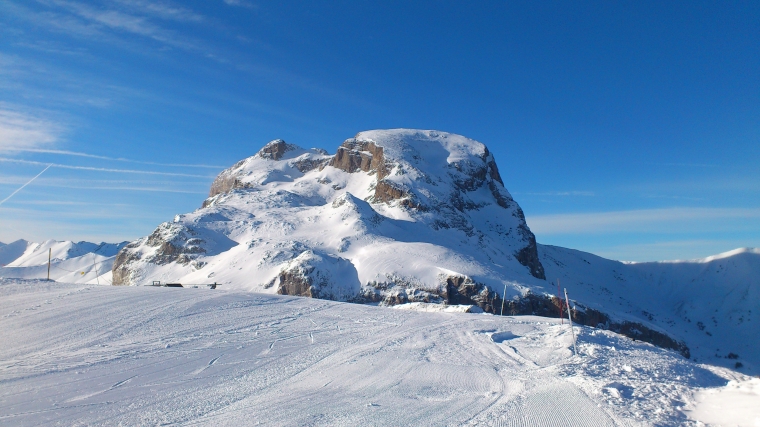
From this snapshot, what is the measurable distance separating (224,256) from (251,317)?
137 feet

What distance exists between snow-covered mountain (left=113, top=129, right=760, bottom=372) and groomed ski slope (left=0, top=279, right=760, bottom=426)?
30.6 metres

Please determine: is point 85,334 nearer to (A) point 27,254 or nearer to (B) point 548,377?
(B) point 548,377

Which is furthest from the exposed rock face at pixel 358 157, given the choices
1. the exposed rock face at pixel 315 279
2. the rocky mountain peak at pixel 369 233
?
the exposed rock face at pixel 315 279

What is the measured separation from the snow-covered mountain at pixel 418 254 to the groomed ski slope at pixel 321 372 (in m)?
30.6

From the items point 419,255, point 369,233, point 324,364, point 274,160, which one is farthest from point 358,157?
point 324,364

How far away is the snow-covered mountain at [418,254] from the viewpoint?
47.0 m

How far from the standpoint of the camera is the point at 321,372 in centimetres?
963

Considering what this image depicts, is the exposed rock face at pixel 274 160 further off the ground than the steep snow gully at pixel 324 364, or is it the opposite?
the exposed rock face at pixel 274 160

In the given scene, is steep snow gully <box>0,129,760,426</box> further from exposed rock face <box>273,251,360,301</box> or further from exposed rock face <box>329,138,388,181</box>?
exposed rock face <box>329,138,388,181</box>

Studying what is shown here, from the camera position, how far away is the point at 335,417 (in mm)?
6848

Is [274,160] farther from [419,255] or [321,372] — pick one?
[321,372]

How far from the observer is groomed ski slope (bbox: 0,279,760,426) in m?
7.05

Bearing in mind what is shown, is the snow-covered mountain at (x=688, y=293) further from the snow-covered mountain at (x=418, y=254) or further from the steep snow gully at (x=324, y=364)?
the steep snow gully at (x=324, y=364)

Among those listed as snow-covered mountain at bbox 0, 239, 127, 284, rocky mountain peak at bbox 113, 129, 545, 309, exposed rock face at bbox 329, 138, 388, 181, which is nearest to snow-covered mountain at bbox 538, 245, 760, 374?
rocky mountain peak at bbox 113, 129, 545, 309
